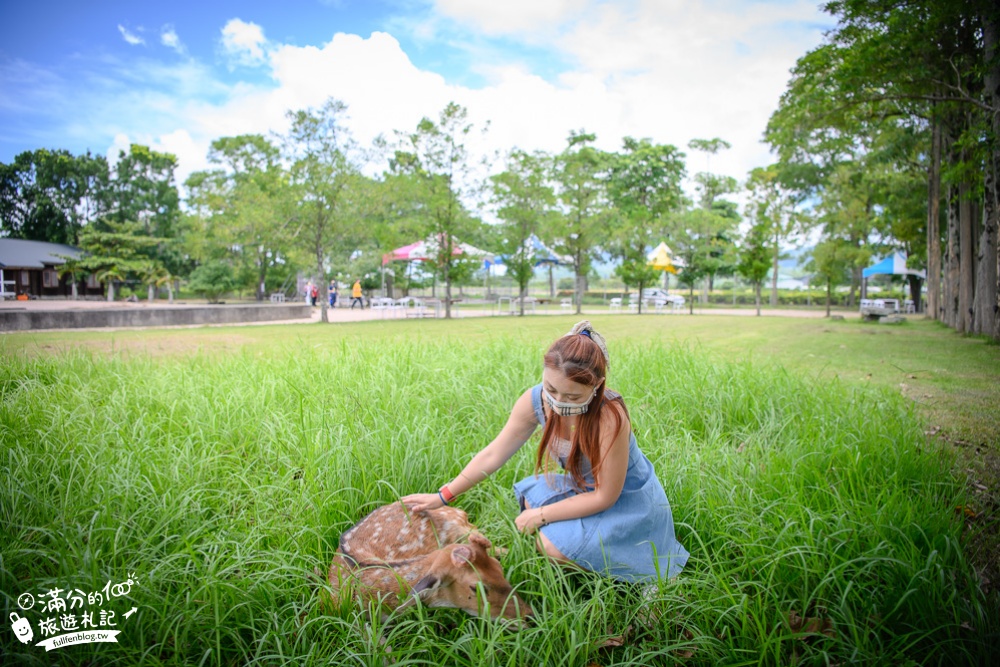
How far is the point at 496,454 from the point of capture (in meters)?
1.75

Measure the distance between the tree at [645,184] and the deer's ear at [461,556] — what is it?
329 inches

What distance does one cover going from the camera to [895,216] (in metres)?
14.5

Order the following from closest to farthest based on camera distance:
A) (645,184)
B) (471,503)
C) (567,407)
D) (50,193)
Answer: (567,407), (471,503), (50,193), (645,184)

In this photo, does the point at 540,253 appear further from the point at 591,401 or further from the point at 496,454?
the point at 591,401

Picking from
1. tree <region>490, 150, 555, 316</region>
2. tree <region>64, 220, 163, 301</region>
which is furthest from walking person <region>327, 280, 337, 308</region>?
tree <region>64, 220, 163, 301</region>

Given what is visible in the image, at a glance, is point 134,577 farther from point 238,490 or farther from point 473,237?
point 473,237

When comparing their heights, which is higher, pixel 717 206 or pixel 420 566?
pixel 717 206

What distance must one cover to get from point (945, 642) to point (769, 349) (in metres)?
4.45

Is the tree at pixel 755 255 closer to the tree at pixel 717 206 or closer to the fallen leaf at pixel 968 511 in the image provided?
the tree at pixel 717 206

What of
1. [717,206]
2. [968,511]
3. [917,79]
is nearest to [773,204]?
[717,206]

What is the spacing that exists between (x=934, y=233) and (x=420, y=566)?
15158 mm

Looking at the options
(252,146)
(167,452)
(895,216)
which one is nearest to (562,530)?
(167,452)

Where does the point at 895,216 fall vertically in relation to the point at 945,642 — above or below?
above

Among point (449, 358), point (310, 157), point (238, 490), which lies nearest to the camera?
point (238, 490)
